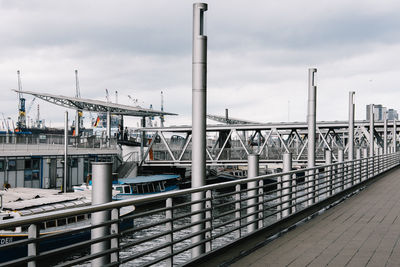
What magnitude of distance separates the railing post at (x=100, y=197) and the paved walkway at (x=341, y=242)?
2.55 metres

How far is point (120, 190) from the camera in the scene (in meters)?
39.8

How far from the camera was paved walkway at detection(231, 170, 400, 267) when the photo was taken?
693 centimetres

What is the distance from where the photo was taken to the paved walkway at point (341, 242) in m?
6.93

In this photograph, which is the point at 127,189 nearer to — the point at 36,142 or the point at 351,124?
the point at 36,142

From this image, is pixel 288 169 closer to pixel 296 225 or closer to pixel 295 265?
pixel 296 225

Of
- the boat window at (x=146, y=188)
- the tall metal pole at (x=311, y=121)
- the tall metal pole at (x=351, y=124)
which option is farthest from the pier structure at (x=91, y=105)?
the tall metal pole at (x=311, y=121)

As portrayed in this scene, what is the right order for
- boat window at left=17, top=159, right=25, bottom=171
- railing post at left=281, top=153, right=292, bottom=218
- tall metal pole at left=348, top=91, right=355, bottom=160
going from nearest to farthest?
1. railing post at left=281, top=153, right=292, bottom=218
2. tall metal pole at left=348, top=91, right=355, bottom=160
3. boat window at left=17, top=159, right=25, bottom=171

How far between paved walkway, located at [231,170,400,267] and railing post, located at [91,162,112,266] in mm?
2552

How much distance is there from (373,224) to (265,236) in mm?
3023

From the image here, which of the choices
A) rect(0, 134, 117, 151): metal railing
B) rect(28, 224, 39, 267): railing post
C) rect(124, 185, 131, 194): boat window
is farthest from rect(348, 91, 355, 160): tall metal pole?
rect(0, 134, 117, 151): metal railing

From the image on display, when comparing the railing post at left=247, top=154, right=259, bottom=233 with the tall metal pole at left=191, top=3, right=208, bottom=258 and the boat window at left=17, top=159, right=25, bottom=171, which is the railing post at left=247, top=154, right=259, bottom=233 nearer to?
the tall metal pole at left=191, top=3, right=208, bottom=258

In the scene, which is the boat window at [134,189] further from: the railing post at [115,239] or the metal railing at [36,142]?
the railing post at [115,239]

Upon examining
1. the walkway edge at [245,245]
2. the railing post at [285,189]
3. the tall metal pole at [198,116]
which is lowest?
the walkway edge at [245,245]

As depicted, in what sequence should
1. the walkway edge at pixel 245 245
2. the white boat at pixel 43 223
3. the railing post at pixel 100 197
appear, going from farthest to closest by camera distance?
the white boat at pixel 43 223, the walkway edge at pixel 245 245, the railing post at pixel 100 197
